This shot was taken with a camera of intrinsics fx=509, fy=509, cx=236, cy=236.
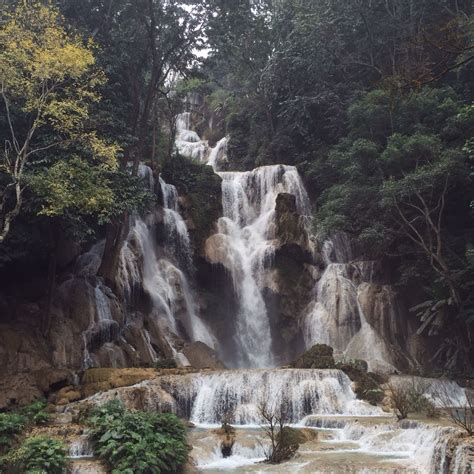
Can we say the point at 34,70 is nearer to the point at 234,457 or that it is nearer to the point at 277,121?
the point at 234,457

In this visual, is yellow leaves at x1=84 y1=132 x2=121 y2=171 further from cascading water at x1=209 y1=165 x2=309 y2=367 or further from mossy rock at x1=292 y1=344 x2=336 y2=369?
cascading water at x1=209 y1=165 x2=309 y2=367

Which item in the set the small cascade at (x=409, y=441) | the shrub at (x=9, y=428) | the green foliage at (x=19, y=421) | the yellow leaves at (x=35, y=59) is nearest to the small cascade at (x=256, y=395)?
the small cascade at (x=409, y=441)

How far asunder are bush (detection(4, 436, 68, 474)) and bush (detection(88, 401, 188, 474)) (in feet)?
2.48

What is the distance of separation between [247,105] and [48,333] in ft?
81.7

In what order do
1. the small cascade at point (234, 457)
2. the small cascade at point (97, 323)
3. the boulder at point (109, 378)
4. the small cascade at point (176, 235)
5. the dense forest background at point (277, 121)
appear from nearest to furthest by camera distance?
the small cascade at point (234, 457)
the boulder at point (109, 378)
the dense forest background at point (277, 121)
the small cascade at point (97, 323)
the small cascade at point (176, 235)

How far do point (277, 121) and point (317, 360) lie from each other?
2185 cm

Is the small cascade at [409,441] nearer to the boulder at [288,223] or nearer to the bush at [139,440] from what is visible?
the bush at [139,440]

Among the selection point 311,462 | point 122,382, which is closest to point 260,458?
point 311,462

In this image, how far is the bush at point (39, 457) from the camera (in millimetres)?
9086

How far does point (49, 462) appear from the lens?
30.0 ft

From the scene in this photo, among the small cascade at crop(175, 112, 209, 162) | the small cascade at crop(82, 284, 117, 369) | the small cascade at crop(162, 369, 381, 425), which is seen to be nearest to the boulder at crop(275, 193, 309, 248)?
the small cascade at crop(82, 284, 117, 369)

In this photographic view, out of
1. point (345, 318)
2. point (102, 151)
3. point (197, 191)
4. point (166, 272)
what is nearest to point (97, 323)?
point (166, 272)

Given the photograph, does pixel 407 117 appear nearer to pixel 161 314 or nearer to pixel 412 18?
pixel 412 18

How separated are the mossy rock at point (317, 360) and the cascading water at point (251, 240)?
596cm
